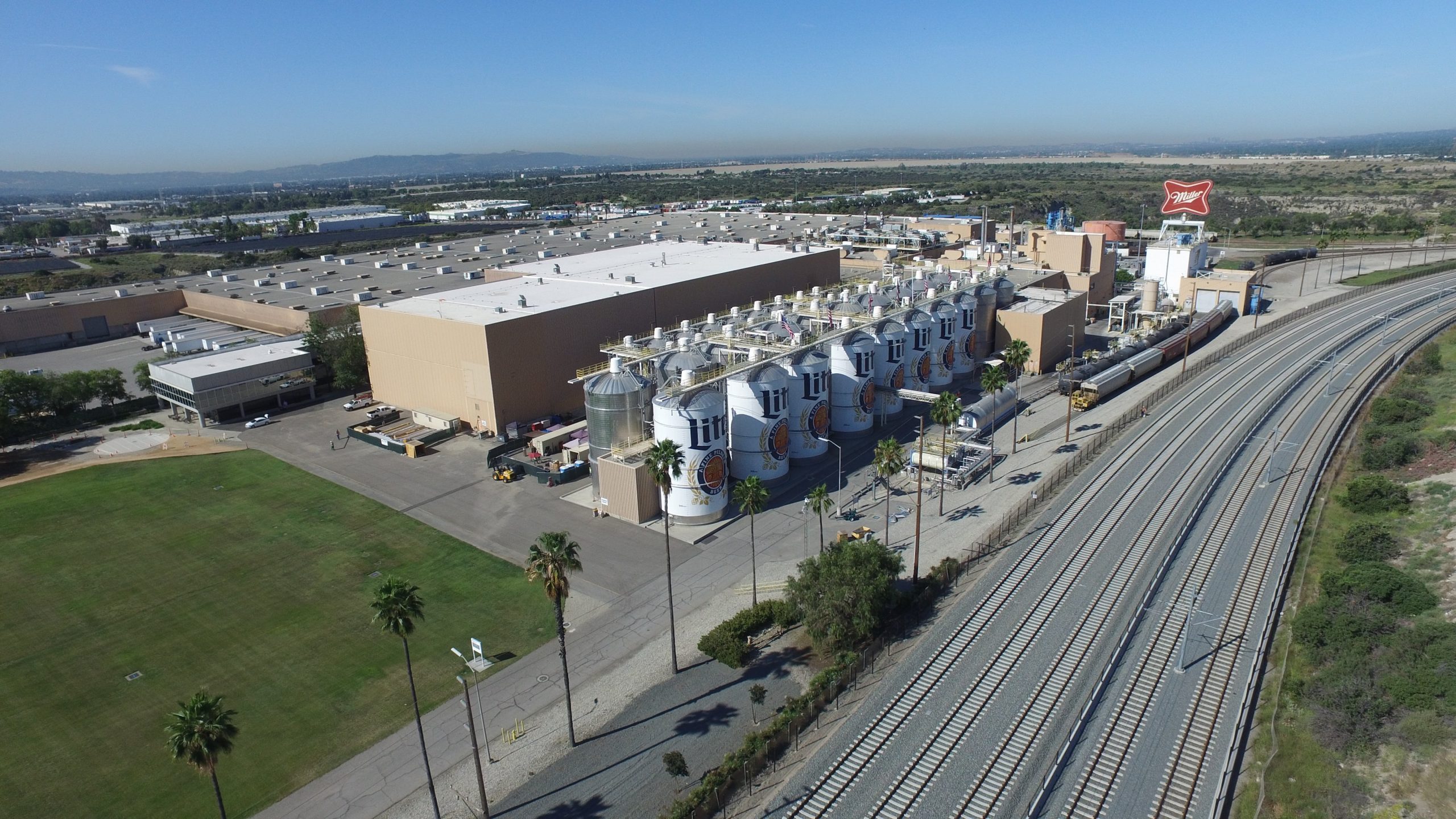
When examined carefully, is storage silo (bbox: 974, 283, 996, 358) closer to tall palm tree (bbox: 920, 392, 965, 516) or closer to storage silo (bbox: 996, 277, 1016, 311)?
storage silo (bbox: 996, 277, 1016, 311)

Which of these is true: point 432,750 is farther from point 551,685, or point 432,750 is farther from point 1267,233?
point 1267,233

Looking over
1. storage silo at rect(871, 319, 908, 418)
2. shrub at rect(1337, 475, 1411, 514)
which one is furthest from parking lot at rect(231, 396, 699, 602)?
shrub at rect(1337, 475, 1411, 514)

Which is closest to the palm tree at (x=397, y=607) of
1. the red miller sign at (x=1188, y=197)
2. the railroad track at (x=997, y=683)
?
the railroad track at (x=997, y=683)

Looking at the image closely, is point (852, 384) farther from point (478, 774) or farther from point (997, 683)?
point (478, 774)

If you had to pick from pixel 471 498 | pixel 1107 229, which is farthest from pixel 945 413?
pixel 1107 229

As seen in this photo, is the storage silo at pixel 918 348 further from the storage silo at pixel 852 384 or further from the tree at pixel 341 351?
the tree at pixel 341 351

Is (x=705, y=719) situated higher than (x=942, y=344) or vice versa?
(x=942, y=344)

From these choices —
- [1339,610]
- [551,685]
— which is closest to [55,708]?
[551,685]
